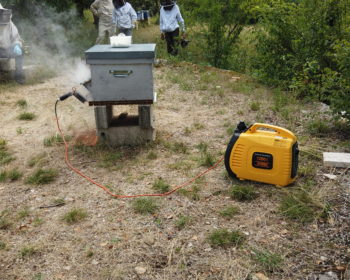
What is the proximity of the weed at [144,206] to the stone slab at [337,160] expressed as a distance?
172 centimetres

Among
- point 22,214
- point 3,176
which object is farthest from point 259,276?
point 3,176

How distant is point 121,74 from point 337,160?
232cm

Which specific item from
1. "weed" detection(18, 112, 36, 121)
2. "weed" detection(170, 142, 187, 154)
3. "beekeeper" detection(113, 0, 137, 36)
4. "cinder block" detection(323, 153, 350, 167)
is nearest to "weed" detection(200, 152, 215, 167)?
"weed" detection(170, 142, 187, 154)

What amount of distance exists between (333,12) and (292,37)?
0.76 m

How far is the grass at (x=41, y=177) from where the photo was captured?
3664 millimetres

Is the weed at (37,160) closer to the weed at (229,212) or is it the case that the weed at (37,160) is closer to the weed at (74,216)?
the weed at (74,216)

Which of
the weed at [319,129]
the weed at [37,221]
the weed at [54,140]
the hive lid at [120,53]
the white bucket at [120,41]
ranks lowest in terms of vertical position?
the weed at [37,221]

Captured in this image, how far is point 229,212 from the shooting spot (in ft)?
9.86

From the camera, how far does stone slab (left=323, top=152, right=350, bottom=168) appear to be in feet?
11.7

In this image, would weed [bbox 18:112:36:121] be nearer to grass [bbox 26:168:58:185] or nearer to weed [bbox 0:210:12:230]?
grass [bbox 26:168:58:185]

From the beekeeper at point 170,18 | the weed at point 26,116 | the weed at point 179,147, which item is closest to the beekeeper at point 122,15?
the beekeeper at point 170,18

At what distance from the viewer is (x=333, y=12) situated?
5.43 metres

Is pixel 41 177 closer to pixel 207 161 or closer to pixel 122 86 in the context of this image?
pixel 122 86

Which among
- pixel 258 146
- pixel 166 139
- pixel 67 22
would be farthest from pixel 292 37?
pixel 67 22
